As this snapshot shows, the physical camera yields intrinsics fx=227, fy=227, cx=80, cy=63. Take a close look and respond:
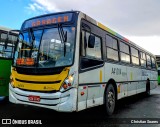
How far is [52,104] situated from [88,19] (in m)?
2.61

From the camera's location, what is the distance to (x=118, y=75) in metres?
8.40

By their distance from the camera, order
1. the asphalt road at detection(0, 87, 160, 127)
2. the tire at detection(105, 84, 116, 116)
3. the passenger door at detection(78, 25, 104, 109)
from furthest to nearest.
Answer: the tire at detection(105, 84, 116, 116) → the asphalt road at detection(0, 87, 160, 127) → the passenger door at detection(78, 25, 104, 109)

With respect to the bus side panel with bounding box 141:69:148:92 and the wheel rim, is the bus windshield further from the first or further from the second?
the bus side panel with bounding box 141:69:148:92

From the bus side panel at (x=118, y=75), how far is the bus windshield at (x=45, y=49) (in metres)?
2.08

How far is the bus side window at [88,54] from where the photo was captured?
5965 mm

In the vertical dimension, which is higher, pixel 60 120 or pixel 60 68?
pixel 60 68

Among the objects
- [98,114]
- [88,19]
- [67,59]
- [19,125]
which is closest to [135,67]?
[98,114]

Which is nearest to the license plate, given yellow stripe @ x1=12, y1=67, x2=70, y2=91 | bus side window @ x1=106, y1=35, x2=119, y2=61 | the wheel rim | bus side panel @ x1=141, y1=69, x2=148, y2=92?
yellow stripe @ x1=12, y1=67, x2=70, y2=91

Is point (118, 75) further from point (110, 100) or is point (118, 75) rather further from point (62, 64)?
point (62, 64)

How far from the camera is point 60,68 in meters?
5.56

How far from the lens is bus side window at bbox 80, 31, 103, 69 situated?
19.6ft

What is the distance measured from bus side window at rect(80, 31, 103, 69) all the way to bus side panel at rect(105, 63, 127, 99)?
0.67 metres

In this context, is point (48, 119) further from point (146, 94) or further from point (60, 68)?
point (146, 94)

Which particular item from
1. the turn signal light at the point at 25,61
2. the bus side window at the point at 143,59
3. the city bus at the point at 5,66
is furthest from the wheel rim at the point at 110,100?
the bus side window at the point at 143,59
